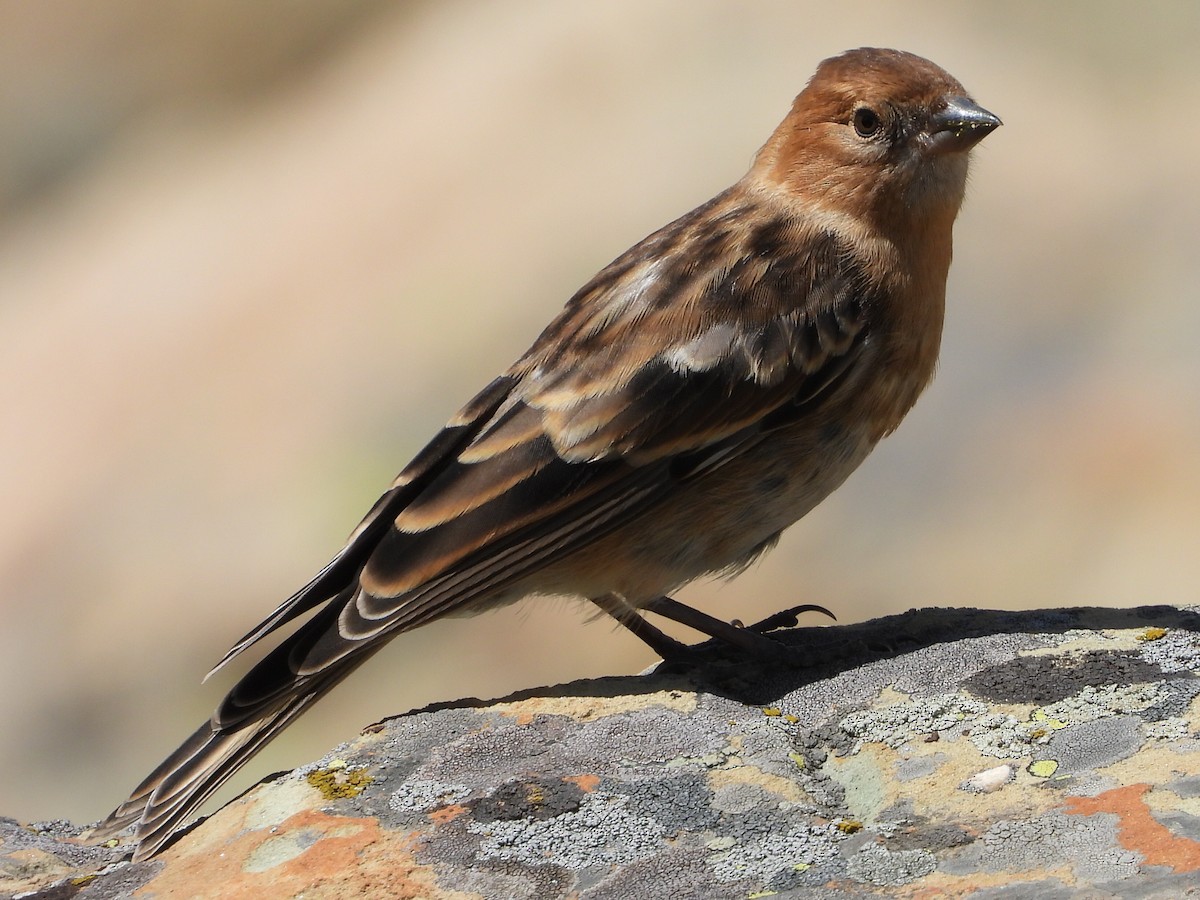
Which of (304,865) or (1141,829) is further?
(304,865)

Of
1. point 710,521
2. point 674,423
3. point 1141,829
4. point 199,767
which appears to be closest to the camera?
point 1141,829

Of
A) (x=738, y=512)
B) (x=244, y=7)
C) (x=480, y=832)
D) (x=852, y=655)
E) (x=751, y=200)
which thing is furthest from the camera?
(x=244, y=7)

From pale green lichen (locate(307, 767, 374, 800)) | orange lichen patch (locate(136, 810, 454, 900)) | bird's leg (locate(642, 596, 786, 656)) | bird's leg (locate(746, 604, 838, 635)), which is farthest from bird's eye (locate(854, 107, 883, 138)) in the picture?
orange lichen patch (locate(136, 810, 454, 900))

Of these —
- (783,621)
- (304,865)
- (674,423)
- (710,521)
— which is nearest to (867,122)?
(674,423)

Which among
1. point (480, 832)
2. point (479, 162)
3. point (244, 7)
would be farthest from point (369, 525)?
point (244, 7)

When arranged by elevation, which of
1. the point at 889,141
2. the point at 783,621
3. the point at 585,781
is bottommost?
the point at 585,781

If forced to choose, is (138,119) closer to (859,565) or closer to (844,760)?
(859,565)

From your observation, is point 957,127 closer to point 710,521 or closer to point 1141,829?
point 710,521
